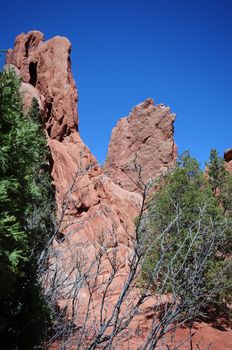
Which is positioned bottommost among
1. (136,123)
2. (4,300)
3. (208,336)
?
(208,336)

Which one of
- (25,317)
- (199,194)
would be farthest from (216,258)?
(25,317)

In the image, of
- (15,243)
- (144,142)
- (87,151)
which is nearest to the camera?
(15,243)

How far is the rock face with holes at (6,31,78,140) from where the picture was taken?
3212cm

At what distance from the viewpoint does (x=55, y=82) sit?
34281 mm

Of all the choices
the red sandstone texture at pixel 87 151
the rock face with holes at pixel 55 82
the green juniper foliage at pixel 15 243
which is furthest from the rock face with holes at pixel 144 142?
the green juniper foliage at pixel 15 243

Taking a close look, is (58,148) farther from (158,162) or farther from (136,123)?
(136,123)

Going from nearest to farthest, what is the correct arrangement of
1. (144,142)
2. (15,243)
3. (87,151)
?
(15,243) → (87,151) → (144,142)

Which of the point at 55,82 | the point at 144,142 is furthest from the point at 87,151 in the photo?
the point at 144,142

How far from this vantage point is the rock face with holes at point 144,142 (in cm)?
4441

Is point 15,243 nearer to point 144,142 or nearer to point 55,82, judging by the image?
point 55,82

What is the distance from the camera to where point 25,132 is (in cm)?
669

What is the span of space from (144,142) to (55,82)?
57.9 ft

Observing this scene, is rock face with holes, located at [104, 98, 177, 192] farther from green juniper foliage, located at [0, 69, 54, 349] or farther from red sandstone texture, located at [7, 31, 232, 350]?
green juniper foliage, located at [0, 69, 54, 349]

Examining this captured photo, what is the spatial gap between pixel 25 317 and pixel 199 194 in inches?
489
